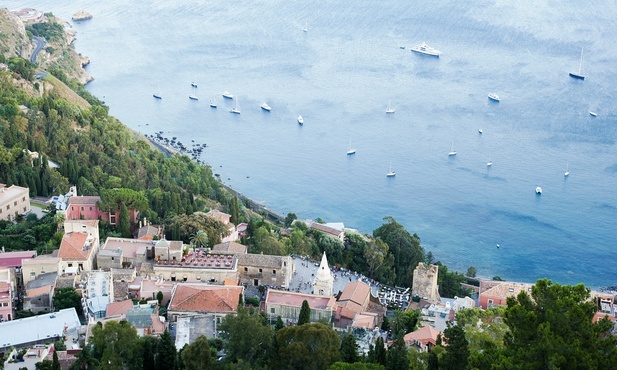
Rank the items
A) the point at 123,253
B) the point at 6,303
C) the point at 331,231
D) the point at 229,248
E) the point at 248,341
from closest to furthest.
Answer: the point at 248,341
the point at 6,303
the point at 123,253
the point at 229,248
the point at 331,231

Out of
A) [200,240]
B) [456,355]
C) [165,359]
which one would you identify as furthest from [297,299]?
[456,355]

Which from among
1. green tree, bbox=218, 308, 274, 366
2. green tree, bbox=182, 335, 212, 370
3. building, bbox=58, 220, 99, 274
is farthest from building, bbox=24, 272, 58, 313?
green tree, bbox=182, 335, 212, 370

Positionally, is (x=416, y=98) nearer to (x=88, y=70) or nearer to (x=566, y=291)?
(x=88, y=70)

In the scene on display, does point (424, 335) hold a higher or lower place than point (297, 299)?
lower

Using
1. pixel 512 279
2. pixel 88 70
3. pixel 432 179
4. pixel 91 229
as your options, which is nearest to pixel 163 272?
pixel 91 229

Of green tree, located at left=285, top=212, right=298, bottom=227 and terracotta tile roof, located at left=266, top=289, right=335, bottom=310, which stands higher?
green tree, located at left=285, top=212, right=298, bottom=227

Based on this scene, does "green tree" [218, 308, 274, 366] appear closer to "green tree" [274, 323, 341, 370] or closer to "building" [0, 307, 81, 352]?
"green tree" [274, 323, 341, 370]

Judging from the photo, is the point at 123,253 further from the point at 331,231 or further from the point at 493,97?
the point at 493,97
